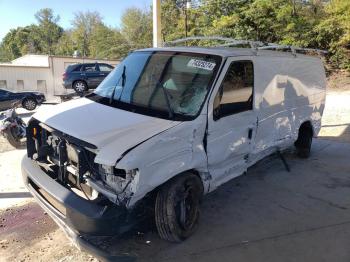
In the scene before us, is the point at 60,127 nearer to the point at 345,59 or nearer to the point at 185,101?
the point at 185,101

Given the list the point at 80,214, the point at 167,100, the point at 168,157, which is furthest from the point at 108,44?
the point at 80,214

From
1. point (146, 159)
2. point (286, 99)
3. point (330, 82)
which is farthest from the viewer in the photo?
point (330, 82)

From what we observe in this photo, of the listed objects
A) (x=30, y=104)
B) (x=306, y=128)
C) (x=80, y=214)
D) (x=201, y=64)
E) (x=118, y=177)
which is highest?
(x=201, y=64)

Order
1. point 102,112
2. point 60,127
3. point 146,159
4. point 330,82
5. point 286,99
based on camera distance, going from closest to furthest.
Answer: point 146,159 → point 60,127 → point 102,112 → point 286,99 → point 330,82

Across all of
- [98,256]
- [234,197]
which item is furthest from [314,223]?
[98,256]

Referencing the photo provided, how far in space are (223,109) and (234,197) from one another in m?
1.63

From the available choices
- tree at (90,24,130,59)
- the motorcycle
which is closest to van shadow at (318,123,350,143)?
the motorcycle

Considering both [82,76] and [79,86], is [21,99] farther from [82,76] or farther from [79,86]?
[82,76]

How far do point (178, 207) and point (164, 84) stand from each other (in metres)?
1.44

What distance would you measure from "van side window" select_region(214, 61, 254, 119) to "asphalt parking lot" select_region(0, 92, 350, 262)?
137 cm

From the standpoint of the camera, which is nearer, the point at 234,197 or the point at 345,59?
the point at 234,197

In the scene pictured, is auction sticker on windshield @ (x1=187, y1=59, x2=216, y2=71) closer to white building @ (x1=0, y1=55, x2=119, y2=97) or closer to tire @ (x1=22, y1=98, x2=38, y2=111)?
tire @ (x1=22, y1=98, x2=38, y2=111)

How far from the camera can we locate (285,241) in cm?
416

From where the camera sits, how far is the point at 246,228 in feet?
14.6
